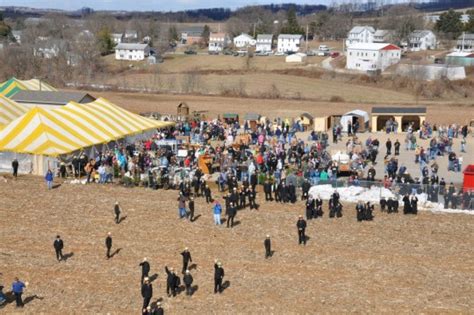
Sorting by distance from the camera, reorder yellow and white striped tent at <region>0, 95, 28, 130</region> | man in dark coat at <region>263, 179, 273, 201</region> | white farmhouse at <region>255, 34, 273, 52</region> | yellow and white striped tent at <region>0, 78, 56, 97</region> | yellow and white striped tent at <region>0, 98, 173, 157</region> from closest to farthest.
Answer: man in dark coat at <region>263, 179, 273, 201</region> → yellow and white striped tent at <region>0, 98, 173, 157</region> → yellow and white striped tent at <region>0, 95, 28, 130</region> → yellow and white striped tent at <region>0, 78, 56, 97</region> → white farmhouse at <region>255, 34, 273, 52</region>

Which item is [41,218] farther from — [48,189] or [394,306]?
[394,306]

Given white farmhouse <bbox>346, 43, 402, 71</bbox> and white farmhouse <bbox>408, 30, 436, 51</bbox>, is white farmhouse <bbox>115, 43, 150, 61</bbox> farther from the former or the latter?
white farmhouse <bbox>408, 30, 436, 51</bbox>

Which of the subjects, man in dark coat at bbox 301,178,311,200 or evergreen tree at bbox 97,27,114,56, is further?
evergreen tree at bbox 97,27,114,56

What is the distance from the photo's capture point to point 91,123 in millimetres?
26531

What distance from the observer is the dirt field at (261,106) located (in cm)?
4144

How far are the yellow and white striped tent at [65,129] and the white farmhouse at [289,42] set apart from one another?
86051 mm

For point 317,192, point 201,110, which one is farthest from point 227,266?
point 201,110

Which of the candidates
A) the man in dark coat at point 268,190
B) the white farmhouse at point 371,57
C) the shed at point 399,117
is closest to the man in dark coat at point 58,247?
the man in dark coat at point 268,190

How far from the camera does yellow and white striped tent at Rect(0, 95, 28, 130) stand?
2748cm

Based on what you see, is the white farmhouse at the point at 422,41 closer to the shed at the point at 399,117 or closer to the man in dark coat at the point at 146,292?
the shed at the point at 399,117

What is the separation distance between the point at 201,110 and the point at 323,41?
84.2 metres

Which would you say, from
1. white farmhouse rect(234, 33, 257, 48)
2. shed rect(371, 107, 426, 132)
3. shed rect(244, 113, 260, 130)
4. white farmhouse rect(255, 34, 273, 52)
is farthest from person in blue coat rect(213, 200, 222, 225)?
white farmhouse rect(234, 33, 257, 48)

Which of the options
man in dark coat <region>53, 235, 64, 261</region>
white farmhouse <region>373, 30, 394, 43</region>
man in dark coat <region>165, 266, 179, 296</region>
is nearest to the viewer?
man in dark coat <region>165, 266, 179, 296</region>

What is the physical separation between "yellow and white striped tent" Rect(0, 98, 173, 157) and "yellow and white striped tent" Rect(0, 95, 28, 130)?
2323mm
